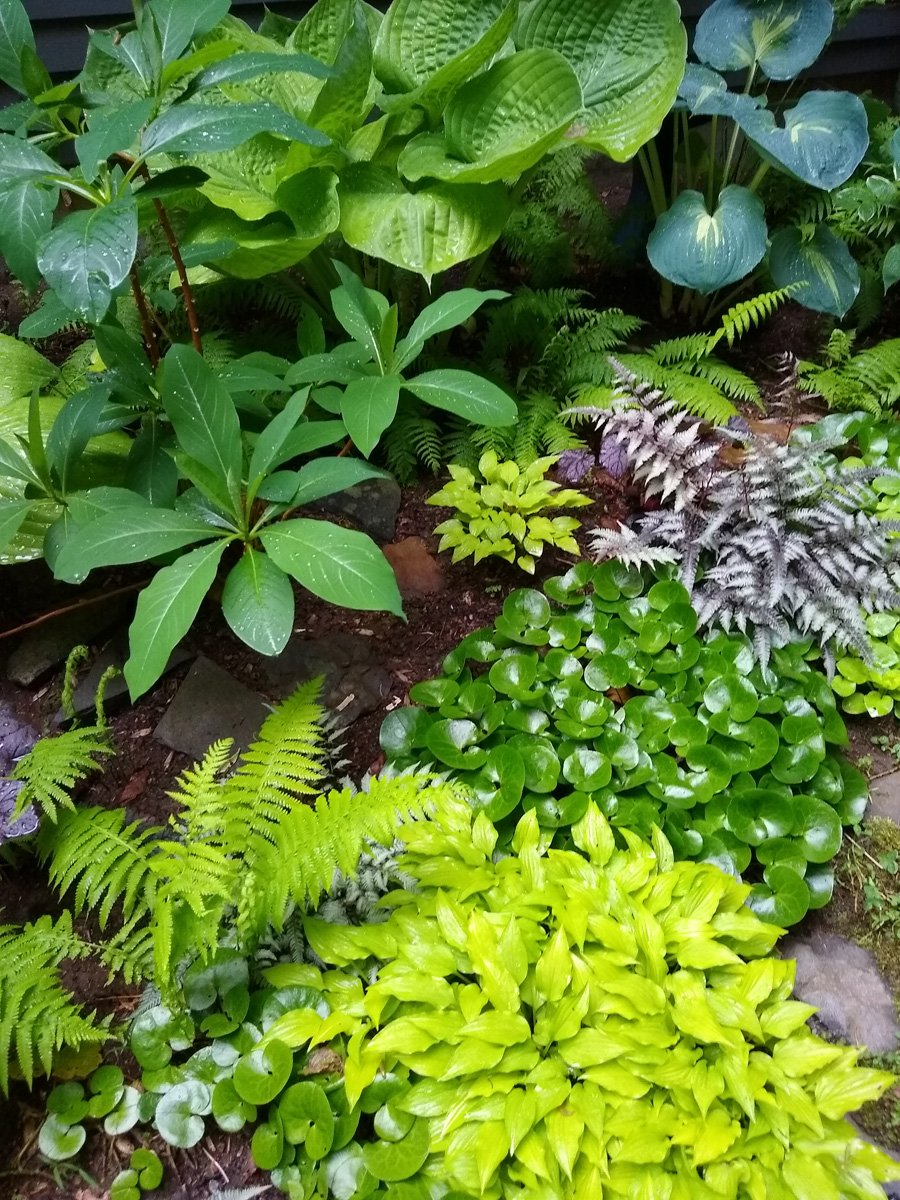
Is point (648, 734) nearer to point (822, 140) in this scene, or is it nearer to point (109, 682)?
point (109, 682)

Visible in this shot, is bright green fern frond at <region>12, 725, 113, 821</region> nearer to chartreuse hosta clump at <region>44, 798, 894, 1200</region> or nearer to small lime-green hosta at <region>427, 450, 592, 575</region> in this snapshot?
chartreuse hosta clump at <region>44, 798, 894, 1200</region>

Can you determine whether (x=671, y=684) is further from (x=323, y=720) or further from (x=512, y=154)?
(x=512, y=154)

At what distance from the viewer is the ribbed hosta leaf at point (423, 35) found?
234cm

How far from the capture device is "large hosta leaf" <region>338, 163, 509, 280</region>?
2131 millimetres

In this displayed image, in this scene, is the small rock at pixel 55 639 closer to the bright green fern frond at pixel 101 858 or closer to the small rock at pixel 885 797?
the bright green fern frond at pixel 101 858

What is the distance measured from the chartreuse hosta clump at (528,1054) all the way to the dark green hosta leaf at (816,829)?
270 millimetres

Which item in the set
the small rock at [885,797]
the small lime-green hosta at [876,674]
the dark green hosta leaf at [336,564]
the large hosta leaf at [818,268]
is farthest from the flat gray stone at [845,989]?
the large hosta leaf at [818,268]

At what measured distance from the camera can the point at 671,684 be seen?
212cm

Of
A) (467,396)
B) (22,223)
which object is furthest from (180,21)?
(467,396)

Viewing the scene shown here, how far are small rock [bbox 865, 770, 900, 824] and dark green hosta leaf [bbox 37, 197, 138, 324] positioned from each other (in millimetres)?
2209

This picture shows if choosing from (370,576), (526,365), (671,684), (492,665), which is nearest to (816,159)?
(526,365)

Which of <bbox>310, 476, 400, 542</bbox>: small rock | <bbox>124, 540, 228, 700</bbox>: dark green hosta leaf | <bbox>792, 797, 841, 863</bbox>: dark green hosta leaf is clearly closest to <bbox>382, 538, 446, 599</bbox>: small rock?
<bbox>310, 476, 400, 542</bbox>: small rock

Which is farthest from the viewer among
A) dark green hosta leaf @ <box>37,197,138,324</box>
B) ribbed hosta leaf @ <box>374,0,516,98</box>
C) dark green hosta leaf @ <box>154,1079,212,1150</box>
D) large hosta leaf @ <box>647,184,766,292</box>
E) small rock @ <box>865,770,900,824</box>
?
large hosta leaf @ <box>647,184,766,292</box>

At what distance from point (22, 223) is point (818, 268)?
2694mm
